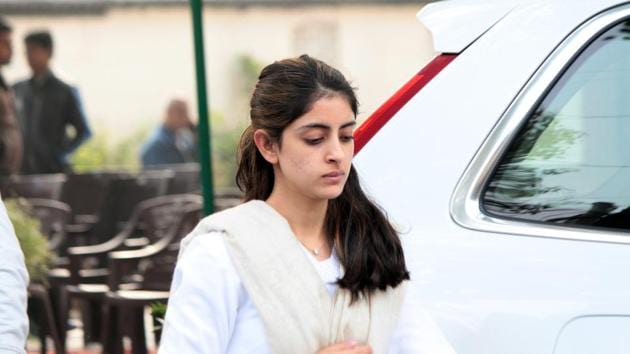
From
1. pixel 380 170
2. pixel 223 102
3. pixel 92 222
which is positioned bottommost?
pixel 92 222

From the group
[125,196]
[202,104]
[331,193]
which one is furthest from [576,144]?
[125,196]

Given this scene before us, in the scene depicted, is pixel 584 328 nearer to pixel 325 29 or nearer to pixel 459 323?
pixel 459 323

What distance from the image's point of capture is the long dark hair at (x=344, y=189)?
96.0 inches

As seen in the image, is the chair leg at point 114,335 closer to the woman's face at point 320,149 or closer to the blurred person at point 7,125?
the blurred person at point 7,125

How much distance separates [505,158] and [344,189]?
17.8 inches

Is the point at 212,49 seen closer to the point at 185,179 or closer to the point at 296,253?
the point at 185,179

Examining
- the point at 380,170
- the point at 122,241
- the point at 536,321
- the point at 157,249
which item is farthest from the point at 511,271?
the point at 122,241

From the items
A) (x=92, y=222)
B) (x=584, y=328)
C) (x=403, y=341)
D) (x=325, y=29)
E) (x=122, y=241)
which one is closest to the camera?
(x=403, y=341)

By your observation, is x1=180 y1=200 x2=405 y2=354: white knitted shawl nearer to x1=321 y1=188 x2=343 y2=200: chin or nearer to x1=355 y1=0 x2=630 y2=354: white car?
x1=321 y1=188 x2=343 y2=200: chin

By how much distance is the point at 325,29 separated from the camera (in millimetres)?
9617

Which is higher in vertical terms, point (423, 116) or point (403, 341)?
point (423, 116)

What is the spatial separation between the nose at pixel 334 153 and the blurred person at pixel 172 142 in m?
7.15

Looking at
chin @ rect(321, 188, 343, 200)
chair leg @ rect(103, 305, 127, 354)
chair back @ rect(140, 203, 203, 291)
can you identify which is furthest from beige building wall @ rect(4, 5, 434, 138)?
chin @ rect(321, 188, 343, 200)

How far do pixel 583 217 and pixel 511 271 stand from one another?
0.70 ft
